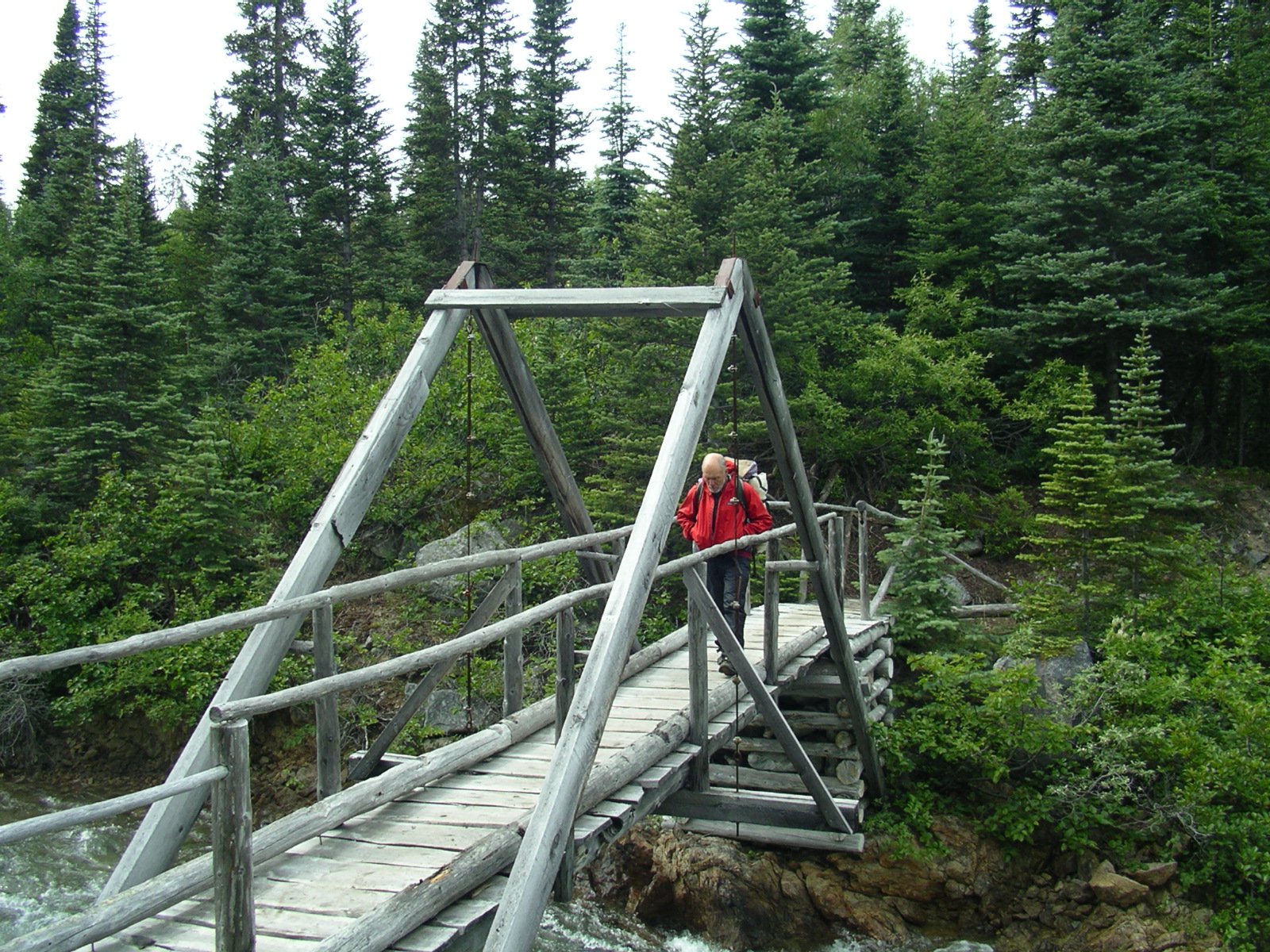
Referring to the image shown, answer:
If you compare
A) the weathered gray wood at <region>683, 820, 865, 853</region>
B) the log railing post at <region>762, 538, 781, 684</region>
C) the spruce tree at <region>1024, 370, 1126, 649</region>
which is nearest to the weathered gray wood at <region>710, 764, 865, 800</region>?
the weathered gray wood at <region>683, 820, 865, 853</region>

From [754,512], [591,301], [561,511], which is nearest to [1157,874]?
[754,512]

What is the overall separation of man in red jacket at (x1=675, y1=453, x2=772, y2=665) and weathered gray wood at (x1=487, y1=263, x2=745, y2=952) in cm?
227

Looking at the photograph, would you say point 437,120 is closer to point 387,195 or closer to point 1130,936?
point 387,195

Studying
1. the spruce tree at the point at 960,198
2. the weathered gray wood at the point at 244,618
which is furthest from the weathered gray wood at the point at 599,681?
the spruce tree at the point at 960,198

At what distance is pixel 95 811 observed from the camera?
2.45 m

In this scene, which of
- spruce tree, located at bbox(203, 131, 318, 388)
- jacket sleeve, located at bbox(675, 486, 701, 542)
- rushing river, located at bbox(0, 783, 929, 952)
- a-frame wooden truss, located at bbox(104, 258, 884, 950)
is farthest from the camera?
spruce tree, located at bbox(203, 131, 318, 388)

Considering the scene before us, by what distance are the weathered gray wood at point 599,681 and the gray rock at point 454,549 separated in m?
10.7

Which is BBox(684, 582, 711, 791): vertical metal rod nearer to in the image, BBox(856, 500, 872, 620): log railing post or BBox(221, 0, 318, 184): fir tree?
BBox(856, 500, 872, 620): log railing post

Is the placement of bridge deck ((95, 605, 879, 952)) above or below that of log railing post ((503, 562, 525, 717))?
below

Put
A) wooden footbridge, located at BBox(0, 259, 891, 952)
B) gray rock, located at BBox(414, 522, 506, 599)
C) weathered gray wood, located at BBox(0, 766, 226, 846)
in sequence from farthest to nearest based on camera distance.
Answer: gray rock, located at BBox(414, 522, 506, 599) → wooden footbridge, located at BBox(0, 259, 891, 952) → weathered gray wood, located at BBox(0, 766, 226, 846)

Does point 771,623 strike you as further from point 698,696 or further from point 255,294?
point 255,294

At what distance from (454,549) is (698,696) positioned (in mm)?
9809

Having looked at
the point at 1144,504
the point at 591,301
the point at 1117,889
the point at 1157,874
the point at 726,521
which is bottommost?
the point at 1117,889

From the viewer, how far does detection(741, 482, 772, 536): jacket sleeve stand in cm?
673
